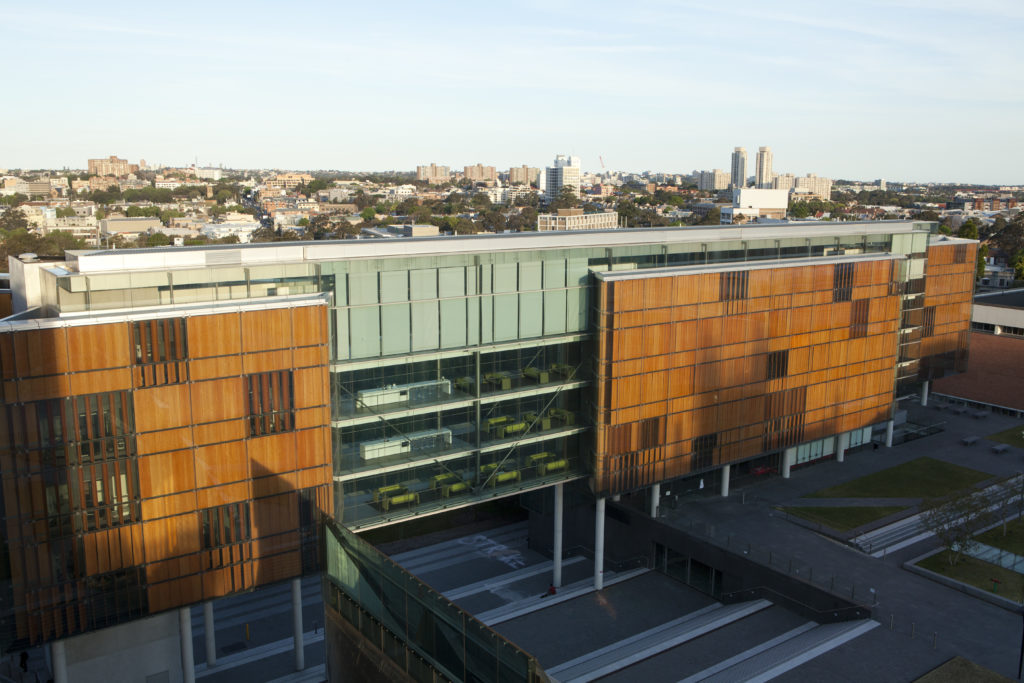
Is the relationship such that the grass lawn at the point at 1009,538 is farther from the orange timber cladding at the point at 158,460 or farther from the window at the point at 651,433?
the orange timber cladding at the point at 158,460

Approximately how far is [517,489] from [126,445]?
1635 centimetres

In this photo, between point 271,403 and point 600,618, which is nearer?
point 271,403

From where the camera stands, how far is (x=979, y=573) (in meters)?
35.9

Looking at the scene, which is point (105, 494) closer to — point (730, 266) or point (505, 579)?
point (505, 579)

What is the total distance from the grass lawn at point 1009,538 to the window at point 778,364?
38.7 feet

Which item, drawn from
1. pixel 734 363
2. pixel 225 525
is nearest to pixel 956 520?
pixel 734 363

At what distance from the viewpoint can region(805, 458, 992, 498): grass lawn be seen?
44.5 metres

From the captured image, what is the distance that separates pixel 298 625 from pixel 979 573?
28.4m

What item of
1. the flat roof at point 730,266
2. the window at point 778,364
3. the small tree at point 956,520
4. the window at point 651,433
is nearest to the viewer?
the flat roof at point 730,266

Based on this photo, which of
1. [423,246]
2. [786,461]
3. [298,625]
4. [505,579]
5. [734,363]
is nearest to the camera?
[423,246]

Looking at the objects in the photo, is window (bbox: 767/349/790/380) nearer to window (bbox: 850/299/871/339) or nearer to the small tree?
window (bbox: 850/299/871/339)

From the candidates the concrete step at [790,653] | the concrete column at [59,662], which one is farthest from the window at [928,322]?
the concrete column at [59,662]

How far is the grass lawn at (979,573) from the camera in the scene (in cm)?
3447

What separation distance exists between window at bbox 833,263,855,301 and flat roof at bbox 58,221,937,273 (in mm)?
2035
